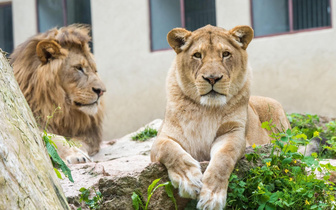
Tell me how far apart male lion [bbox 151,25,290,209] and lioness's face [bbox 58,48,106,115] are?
240 centimetres

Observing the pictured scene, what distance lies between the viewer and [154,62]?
1115cm

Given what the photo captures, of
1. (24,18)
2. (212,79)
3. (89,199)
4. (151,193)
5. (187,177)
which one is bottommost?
(89,199)

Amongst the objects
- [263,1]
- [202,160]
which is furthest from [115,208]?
[263,1]

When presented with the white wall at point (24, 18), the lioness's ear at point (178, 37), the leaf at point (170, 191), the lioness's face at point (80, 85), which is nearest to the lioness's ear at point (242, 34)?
the lioness's ear at point (178, 37)

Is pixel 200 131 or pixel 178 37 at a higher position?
pixel 178 37

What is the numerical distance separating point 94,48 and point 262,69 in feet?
12.8

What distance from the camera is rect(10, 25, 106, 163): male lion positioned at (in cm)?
642

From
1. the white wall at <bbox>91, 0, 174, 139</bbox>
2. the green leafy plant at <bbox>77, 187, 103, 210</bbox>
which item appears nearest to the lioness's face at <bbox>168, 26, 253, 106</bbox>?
the green leafy plant at <bbox>77, 187, 103, 210</bbox>

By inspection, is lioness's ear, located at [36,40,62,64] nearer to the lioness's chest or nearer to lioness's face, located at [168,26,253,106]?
lioness's face, located at [168,26,253,106]

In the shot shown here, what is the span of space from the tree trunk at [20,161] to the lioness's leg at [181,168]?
749mm

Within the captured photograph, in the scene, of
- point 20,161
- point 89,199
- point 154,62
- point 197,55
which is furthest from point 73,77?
point 154,62

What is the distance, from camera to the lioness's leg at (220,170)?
3230mm

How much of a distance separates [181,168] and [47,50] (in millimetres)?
3608

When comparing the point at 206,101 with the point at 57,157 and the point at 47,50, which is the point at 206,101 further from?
the point at 47,50
